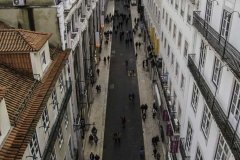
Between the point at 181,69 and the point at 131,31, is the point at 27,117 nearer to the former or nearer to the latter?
the point at 181,69

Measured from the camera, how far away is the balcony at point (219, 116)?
55.3 ft

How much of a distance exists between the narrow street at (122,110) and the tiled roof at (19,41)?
65.2 ft

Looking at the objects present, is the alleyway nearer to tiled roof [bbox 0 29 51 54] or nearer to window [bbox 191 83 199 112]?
window [bbox 191 83 199 112]

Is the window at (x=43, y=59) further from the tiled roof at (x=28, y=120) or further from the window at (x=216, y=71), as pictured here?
the window at (x=216, y=71)

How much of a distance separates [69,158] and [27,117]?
1257 centimetres

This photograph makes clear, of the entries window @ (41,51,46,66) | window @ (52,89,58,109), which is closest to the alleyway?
window @ (52,89,58,109)

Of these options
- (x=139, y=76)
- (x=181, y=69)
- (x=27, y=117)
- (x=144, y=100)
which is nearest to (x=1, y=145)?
(x=27, y=117)

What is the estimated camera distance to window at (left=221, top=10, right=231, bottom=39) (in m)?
19.2

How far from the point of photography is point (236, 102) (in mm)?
17984

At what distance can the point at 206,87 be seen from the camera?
22.8 m

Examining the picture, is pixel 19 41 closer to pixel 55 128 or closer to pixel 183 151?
pixel 55 128

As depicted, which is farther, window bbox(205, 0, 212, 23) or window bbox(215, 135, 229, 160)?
window bbox(205, 0, 212, 23)

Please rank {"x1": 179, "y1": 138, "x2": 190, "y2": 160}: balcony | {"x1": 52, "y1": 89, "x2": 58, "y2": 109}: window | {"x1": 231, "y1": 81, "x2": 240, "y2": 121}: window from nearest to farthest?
{"x1": 231, "y1": 81, "x2": 240, "y2": 121}: window, {"x1": 52, "y1": 89, "x2": 58, "y2": 109}: window, {"x1": 179, "y1": 138, "x2": 190, "y2": 160}: balcony

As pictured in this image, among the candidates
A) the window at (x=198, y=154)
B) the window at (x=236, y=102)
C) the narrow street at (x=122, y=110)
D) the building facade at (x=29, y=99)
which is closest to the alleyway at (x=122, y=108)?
the narrow street at (x=122, y=110)
